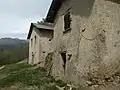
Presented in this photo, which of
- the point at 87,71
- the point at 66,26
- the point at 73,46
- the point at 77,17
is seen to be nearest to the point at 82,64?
the point at 87,71

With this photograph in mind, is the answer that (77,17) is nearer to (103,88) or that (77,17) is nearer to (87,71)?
(87,71)

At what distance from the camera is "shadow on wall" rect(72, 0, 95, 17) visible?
9.96m

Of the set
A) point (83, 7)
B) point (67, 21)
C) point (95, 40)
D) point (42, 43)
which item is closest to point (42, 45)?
point (42, 43)

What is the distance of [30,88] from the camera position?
35.5 ft

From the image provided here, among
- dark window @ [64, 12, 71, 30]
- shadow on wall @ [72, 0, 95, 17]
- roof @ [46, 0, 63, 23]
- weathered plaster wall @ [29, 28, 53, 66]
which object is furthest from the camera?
weathered plaster wall @ [29, 28, 53, 66]

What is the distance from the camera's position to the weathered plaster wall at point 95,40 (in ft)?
30.4

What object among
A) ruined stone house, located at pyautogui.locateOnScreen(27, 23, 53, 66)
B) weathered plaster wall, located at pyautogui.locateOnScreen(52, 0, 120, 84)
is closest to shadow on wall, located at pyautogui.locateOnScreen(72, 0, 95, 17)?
weathered plaster wall, located at pyautogui.locateOnScreen(52, 0, 120, 84)

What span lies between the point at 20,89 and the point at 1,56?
26.0 meters

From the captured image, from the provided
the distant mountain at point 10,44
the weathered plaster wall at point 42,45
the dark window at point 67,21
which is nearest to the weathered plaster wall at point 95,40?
the dark window at point 67,21

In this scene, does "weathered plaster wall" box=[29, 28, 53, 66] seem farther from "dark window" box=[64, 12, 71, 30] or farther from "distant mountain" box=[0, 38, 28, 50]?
"distant mountain" box=[0, 38, 28, 50]

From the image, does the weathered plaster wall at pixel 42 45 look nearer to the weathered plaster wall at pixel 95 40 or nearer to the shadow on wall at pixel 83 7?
the shadow on wall at pixel 83 7

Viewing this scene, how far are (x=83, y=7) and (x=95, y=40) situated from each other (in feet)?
6.92

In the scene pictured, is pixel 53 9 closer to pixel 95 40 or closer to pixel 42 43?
pixel 95 40

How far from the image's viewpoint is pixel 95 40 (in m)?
9.47
